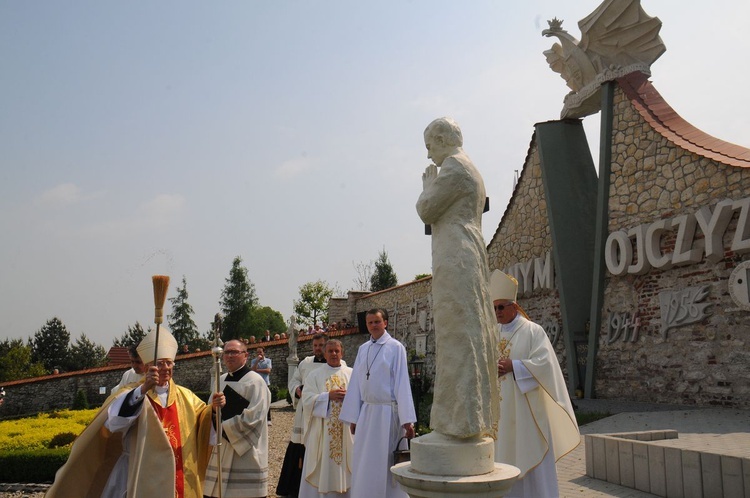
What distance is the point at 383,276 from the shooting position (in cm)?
4372

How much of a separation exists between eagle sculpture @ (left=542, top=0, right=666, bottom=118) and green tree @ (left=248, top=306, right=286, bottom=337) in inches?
1783

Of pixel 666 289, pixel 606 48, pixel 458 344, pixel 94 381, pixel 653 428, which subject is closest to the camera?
pixel 458 344

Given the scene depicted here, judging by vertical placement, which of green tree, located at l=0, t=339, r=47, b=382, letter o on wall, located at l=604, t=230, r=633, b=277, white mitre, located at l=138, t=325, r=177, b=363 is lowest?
green tree, located at l=0, t=339, r=47, b=382

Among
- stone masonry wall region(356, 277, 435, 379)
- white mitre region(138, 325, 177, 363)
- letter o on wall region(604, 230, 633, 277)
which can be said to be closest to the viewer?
white mitre region(138, 325, 177, 363)

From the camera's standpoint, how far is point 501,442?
454cm

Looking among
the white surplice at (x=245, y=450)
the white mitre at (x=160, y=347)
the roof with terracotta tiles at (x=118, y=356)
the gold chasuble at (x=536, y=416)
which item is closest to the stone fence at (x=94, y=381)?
the roof with terracotta tiles at (x=118, y=356)

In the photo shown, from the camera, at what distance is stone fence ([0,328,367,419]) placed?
21188 millimetres

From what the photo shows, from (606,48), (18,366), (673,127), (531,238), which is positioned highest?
(606,48)

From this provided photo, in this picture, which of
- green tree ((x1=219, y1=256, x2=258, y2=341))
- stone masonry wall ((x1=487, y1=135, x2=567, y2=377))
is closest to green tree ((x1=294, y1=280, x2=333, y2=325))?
green tree ((x1=219, y1=256, x2=258, y2=341))

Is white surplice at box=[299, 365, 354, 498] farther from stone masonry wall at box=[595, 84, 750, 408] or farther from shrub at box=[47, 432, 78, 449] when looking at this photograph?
stone masonry wall at box=[595, 84, 750, 408]

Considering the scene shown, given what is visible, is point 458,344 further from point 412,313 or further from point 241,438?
point 412,313

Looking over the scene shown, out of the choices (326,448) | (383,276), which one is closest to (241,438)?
(326,448)

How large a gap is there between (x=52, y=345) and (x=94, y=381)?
34013mm

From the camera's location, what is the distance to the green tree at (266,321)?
187 feet
